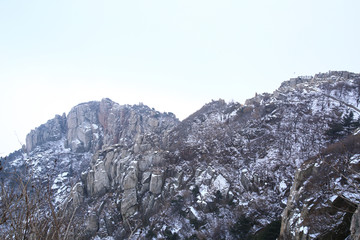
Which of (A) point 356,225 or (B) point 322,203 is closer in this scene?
(A) point 356,225

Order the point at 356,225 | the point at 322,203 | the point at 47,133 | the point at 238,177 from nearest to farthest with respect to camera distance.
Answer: the point at 356,225 < the point at 322,203 < the point at 238,177 < the point at 47,133

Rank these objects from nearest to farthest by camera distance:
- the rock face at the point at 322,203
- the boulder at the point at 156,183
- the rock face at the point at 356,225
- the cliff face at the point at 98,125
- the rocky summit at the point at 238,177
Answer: the rock face at the point at 356,225 → the rock face at the point at 322,203 → the rocky summit at the point at 238,177 → the boulder at the point at 156,183 → the cliff face at the point at 98,125

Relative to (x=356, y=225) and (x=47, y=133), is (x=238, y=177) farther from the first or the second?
(x=47, y=133)

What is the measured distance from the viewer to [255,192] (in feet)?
86.7

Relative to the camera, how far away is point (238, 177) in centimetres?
3019

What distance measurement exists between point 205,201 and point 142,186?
12033 mm

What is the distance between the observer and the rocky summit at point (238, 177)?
564 inches

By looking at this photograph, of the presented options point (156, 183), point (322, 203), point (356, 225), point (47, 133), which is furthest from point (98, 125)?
point (356, 225)

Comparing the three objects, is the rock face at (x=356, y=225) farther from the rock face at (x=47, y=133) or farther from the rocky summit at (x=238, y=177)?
the rock face at (x=47, y=133)

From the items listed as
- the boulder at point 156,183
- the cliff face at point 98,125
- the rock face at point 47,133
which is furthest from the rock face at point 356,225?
the rock face at point 47,133

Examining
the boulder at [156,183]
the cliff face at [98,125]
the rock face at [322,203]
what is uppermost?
the cliff face at [98,125]

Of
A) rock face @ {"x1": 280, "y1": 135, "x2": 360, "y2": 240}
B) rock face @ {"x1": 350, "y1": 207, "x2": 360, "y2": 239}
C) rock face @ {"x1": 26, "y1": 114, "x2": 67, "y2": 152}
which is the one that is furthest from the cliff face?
rock face @ {"x1": 350, "y1": 207, "x2": 360, "y2": 239}

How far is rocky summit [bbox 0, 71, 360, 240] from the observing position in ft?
47.0

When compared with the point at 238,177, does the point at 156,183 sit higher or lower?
higher
